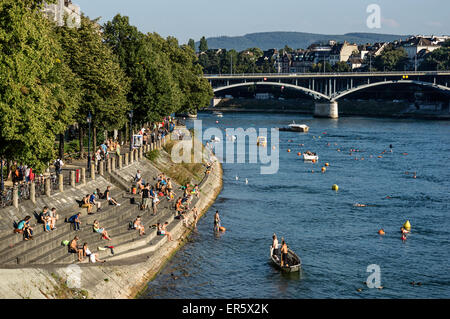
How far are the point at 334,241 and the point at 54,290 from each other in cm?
2205

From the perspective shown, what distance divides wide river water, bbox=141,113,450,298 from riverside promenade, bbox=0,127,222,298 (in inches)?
43.3

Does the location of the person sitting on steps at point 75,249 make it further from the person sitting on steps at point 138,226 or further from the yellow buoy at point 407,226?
the yellow buoy at point 407,226

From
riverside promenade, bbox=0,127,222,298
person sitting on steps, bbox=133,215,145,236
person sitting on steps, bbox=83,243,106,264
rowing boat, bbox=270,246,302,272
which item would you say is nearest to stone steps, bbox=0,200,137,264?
riverside promenade, bbox=0,127,222,298

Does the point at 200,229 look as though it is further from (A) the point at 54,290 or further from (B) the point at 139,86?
(B) the point at 139,86

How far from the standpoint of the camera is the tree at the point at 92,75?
48188 millimetres

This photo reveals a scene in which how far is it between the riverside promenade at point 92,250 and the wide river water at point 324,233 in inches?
43.3

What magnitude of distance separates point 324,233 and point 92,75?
19758mm

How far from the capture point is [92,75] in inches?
1937

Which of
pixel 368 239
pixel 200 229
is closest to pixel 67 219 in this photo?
pixel 200 229

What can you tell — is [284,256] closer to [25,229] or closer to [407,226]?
[407,226]

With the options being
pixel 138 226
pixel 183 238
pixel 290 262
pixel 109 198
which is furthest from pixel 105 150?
pixel 290 262

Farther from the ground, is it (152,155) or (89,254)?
(152,155)

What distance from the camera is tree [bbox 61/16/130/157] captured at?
48.2 m

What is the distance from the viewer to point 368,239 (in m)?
44.2
